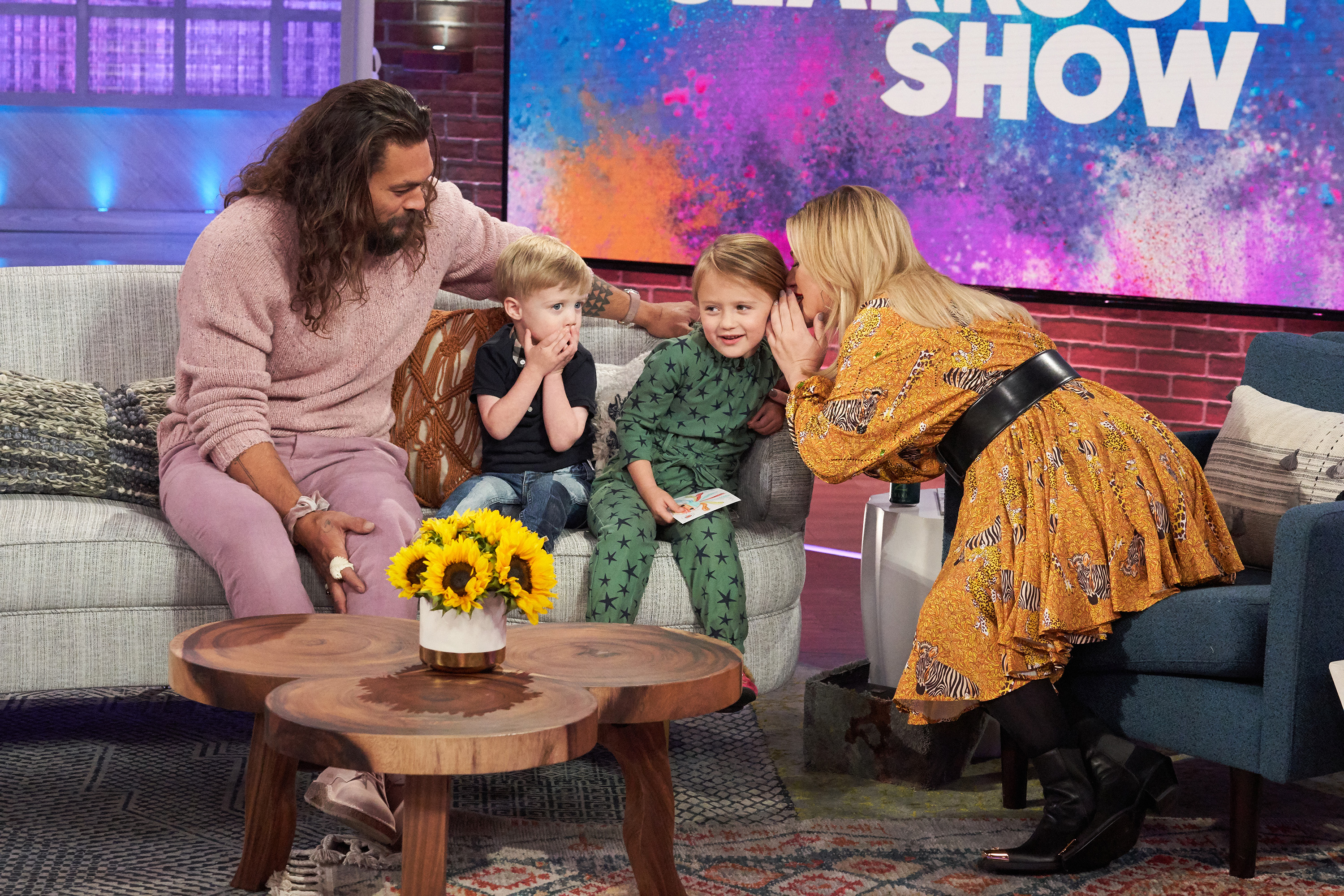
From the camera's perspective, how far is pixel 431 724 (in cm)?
154

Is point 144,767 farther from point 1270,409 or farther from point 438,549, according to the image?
point 1270,409

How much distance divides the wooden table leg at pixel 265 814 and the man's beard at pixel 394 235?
107 centimetres

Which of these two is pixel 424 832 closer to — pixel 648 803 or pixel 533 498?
pixel 648 803

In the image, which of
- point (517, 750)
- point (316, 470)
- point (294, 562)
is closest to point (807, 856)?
point (517, 750)

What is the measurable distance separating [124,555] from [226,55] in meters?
3.26

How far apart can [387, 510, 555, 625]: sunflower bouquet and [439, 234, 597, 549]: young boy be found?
96 cm

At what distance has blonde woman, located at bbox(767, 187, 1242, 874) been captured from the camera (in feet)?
7.07

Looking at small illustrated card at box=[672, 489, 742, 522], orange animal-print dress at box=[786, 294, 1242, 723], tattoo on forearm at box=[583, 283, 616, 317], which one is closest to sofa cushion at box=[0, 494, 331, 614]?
small illustrated card at box=[672, 489, 742, 522]

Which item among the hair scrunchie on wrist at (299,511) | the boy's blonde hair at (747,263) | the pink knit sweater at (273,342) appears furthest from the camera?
the boy's blonde hair at (747,263)

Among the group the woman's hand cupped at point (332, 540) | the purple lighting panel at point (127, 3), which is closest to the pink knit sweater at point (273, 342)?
the woman's hand cupped at point (332, 540)

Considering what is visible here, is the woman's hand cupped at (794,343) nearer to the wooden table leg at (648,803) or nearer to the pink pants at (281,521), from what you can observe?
the pink pants at (281,521)

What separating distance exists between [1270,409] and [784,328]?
3.26ft

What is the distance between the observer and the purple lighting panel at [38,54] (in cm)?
498

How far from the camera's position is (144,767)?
2514 mm
